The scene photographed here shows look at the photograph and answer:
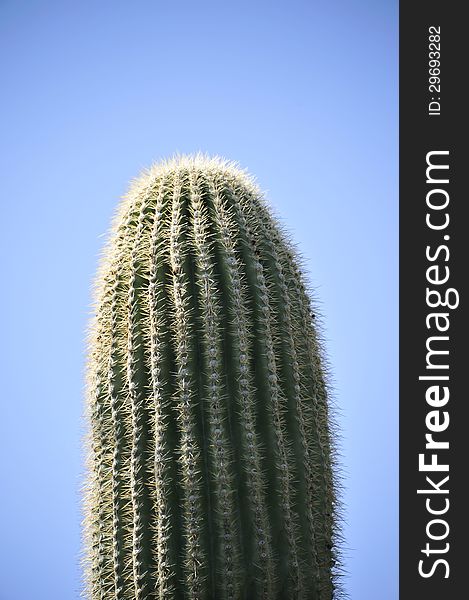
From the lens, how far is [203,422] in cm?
310

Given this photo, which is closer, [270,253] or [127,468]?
[127,468]

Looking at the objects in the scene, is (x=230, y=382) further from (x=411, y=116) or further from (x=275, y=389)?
(x=411, y=116)

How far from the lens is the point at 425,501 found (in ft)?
11.7

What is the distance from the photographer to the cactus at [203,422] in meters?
3.09

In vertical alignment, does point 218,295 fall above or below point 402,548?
above

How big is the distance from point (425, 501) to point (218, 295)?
3.81 feet

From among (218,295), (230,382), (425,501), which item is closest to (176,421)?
(230,382)

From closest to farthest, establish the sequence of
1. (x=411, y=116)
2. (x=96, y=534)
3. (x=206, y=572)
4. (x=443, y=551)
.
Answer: (x=206, y=572)
(x=96, y=534)
(x=443, y=551)
(x=411, y=116)

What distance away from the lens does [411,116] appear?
13.1 feet

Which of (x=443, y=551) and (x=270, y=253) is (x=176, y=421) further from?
(x=443, y=551)

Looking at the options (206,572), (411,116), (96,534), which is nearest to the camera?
(206,572)

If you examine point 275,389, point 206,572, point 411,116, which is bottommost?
point 206,572

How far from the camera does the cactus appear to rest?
3.09m

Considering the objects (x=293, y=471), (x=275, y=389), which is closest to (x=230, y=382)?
(x=275, y=389)
